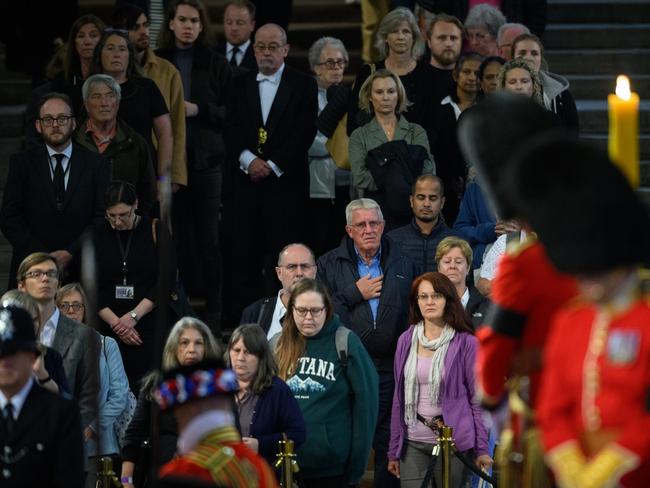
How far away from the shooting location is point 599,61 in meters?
16.2

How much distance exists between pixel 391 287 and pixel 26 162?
2.57 metres

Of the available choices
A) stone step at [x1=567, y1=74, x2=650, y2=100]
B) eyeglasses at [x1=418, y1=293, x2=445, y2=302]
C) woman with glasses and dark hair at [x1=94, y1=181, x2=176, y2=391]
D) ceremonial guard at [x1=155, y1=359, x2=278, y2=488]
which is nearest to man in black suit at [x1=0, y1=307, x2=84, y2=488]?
ceremonial guard at [x1=155, y1=359, x2=278, y2=488]

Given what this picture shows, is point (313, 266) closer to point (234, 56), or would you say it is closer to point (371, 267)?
point (371, 267)

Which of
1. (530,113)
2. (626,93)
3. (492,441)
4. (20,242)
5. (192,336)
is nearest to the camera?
(626,93)

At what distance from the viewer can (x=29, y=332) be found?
24.0 ft

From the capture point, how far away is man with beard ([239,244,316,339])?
10891 millimetres

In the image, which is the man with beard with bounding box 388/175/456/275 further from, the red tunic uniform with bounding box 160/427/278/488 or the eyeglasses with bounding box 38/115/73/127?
the red tunic uniform with bounding box 160/427/278/488

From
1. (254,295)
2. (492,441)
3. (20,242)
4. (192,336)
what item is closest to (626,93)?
(192,336)

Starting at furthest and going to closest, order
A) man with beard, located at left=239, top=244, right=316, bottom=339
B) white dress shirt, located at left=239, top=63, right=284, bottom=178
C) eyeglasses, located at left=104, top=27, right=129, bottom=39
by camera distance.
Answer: white dress shirt, located at left=239, top=63, right=284, bottom=178 < eyeglasses, located at left=104, top=27, right=129, bottom=39 < man with beard, located at left=239, top=244, right=316, bottom=339

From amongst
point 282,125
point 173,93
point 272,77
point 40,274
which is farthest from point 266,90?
point 40,274

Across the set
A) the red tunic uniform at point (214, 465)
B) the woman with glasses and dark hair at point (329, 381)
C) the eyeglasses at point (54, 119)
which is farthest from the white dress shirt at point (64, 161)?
the red tunic uniform at point (214, 465)

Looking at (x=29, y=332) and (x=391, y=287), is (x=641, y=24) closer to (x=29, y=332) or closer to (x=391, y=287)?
(x=391, y=287)

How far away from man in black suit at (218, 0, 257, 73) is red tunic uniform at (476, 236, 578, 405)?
29.6ft

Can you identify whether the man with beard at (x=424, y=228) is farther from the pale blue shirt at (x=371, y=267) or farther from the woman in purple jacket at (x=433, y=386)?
the woman in purple jacket at (x=433, y=386)
